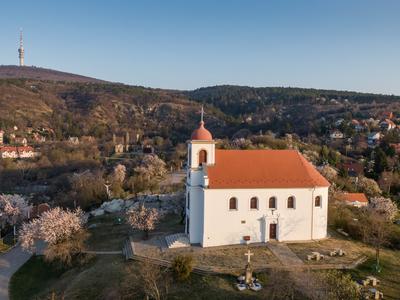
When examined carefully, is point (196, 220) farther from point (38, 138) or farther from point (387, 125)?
point (38, 138)

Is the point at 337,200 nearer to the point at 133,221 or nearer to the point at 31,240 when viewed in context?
the point at 133,221

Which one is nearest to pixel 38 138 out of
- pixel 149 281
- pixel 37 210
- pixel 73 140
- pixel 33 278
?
pixel 73 140

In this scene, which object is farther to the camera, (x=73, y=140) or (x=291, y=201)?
(x=73, y=140)

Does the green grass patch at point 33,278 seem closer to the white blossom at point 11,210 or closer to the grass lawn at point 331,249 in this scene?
the white blossom at point 11,210

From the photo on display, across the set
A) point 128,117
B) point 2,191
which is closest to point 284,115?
point 128,117

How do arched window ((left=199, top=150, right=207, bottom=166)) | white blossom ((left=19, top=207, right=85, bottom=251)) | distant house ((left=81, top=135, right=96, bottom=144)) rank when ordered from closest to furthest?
1. arched window ((left=199, top=150, right=207, bottom=166))
2. white blossom ((left=19, top=207, right=85, bottom=251))
3. distant house ((left=81, top=135, right=96, bottom=144))

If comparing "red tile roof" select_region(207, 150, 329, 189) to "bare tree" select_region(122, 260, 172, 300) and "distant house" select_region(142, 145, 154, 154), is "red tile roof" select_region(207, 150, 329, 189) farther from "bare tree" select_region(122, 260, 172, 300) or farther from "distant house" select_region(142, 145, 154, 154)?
"distant house" select_region(142, 145, 154, 154)

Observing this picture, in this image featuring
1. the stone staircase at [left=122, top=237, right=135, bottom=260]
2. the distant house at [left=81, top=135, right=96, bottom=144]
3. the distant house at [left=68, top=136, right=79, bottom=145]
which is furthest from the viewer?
the distant house at [left=81, top=135, right=96, bottom=144]

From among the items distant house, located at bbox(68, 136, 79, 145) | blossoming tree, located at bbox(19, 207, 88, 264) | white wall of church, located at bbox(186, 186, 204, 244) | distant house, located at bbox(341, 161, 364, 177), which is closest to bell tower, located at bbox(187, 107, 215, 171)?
white wall of church, located at bbox(186, 186, 204, 244)

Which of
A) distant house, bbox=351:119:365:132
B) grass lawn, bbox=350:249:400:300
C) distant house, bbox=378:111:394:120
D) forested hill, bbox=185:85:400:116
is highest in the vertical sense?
forested hill, bbox=185:85:400:116
